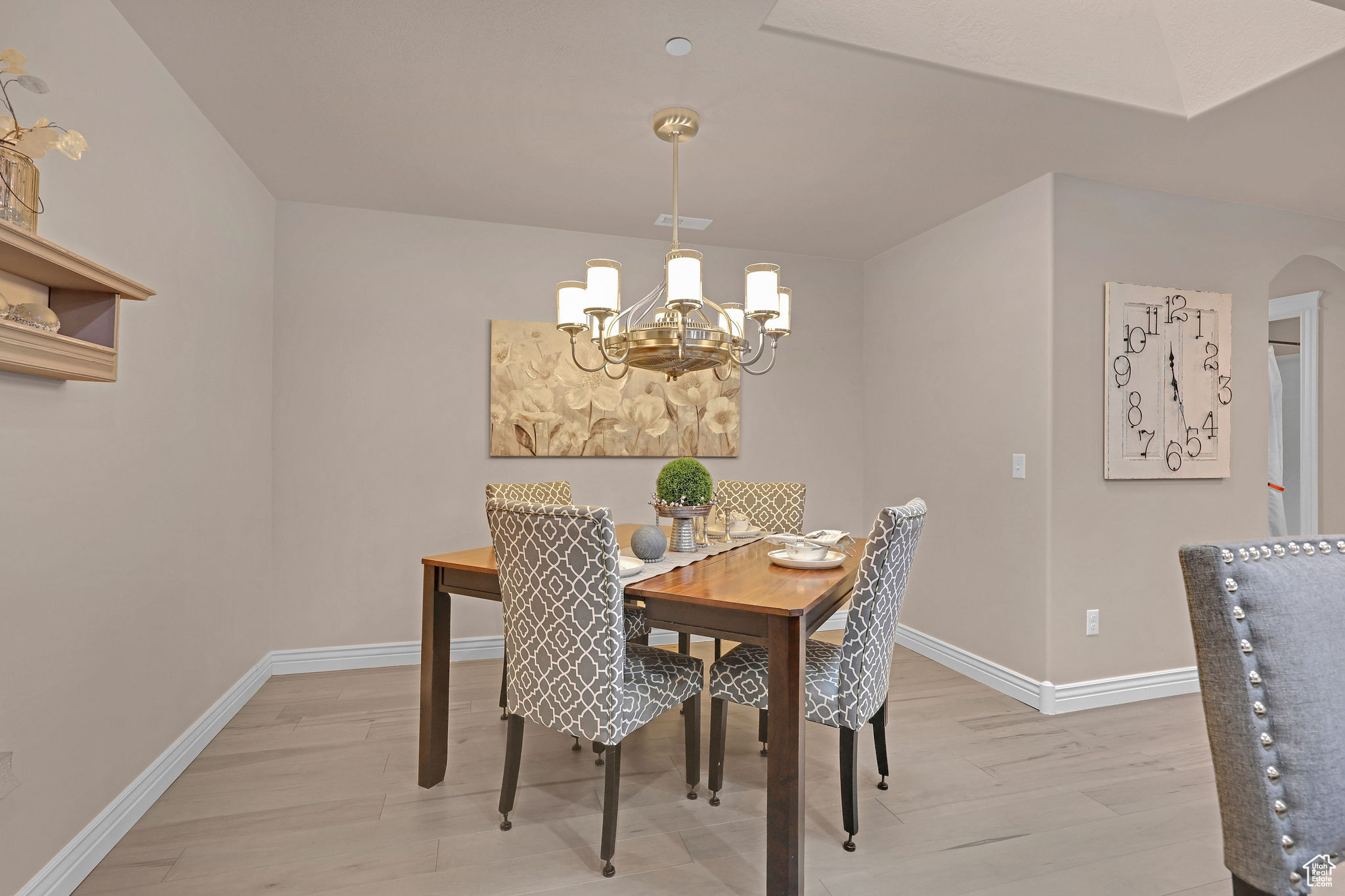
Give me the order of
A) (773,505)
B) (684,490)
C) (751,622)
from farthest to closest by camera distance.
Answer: (773,505) < (684,490) < (751,622)

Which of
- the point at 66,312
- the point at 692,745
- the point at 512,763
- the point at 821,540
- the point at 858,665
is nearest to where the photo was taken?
the point at 66,312

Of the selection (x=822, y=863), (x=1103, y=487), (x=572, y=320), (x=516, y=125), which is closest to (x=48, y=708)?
(x=572, y=320)

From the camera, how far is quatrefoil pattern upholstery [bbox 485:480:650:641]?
8.89ft

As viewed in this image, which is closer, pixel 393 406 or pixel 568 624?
pixel 568 624

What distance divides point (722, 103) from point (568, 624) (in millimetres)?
1904

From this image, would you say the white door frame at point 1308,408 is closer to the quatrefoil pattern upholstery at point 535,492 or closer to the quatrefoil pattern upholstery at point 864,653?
the quatrefoil pattern upholstery at point 864,653

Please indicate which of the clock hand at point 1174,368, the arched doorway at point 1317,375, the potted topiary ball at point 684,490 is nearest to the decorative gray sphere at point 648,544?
the potted topiary ball at point 684,490

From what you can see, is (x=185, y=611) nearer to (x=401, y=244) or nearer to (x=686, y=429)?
(x=401, y=244)

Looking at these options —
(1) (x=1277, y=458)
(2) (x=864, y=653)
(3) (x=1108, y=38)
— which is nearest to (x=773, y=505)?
(2) (x=864, y=653)

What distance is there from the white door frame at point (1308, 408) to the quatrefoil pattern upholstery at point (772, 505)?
10.8ft

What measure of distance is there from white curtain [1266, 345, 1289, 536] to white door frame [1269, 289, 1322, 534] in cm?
28

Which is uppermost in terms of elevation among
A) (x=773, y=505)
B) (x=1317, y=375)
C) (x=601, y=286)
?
(x=601, y=286)

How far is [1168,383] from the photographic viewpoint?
3100 millimetres

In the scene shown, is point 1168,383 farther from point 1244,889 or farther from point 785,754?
point 1244,889
